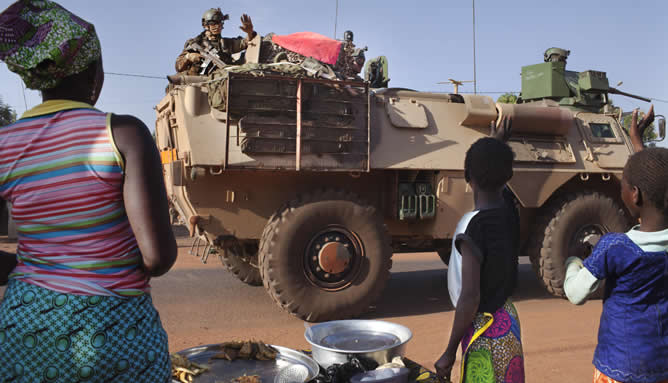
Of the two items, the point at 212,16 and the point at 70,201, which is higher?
the point at 212,16

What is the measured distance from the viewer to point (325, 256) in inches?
207

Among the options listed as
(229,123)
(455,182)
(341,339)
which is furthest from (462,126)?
(341,339)

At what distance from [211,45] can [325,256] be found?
3.04 meters

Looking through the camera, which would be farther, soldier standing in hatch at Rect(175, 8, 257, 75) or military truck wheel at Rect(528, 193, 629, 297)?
soldier standing in hatch at Rect(175, 8, 257, 75)

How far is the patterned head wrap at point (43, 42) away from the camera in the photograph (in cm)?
137

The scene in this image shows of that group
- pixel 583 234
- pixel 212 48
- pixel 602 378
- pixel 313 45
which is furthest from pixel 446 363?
pixel 212 48

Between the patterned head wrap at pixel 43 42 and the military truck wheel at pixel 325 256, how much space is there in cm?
372

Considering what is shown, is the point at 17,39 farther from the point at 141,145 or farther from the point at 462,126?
the point at 462,126

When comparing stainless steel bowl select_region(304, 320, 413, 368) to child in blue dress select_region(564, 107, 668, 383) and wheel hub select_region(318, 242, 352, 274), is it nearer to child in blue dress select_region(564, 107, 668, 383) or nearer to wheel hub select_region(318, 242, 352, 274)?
child in blue dress select_region(564, 107, 668, 383)

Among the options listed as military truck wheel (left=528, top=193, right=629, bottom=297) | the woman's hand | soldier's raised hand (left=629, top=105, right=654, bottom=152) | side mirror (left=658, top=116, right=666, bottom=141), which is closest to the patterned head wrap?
the woman's hand

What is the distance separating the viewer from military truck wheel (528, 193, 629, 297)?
246 inches

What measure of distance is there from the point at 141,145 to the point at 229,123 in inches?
145

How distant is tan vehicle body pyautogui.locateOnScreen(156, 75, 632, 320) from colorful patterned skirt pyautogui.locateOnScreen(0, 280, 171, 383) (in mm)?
3619

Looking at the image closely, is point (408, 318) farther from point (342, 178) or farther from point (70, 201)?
point (70, 201)
